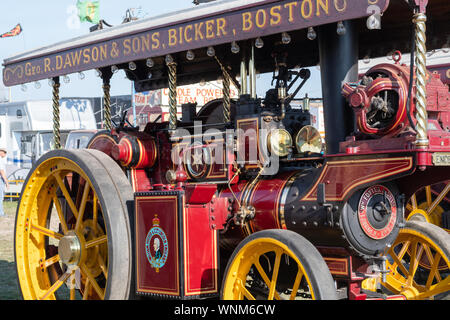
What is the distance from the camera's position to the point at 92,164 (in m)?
5.05

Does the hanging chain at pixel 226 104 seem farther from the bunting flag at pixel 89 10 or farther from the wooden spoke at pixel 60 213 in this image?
the wooden spoke at pixel 60 213

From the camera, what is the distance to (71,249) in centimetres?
523

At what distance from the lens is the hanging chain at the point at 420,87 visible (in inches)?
144

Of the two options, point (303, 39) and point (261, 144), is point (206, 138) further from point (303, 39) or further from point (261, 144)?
point (303, 39)

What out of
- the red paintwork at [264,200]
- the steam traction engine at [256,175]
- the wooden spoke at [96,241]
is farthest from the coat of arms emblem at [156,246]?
the wooden spoke at [96,241]

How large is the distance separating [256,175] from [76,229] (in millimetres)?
1548

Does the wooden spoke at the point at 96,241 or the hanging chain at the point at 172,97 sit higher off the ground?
the hanging chain at the point at 172,97

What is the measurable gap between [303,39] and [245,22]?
1.00 metres

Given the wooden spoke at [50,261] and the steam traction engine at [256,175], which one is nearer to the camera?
the steam traction engine at [256,175]

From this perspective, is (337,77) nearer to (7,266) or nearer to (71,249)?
(71,249)

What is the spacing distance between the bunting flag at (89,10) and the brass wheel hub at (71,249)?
1867 mm

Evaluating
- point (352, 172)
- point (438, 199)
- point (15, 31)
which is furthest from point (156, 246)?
point (15, 31)

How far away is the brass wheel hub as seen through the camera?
523 cm
